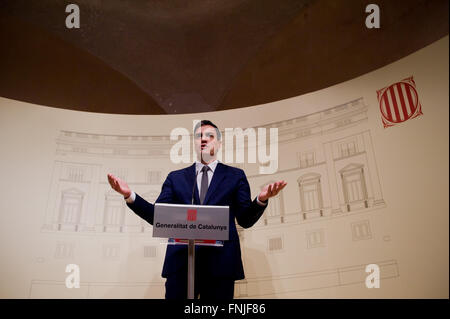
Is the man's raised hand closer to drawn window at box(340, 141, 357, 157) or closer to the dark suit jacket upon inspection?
the dark suit jacket

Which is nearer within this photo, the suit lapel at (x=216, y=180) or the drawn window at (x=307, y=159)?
the suit lapel at (x=216, y=180)

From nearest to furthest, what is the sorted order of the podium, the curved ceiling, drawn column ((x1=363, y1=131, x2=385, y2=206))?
the podium < drawn column ((x1=363, y1=131, x2=385, y2=206)) < the curved ceiling

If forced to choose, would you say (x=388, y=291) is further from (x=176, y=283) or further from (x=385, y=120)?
(x=176, y=283)

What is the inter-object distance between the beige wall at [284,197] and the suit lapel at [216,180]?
1.27 metres

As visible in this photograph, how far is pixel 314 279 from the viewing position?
3221 mm

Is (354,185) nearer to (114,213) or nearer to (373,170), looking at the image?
(373,170)

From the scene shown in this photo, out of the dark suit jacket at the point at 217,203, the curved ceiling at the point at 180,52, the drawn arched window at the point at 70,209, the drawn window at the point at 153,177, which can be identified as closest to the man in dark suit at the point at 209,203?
the dark suit jacket at the point at 217,203

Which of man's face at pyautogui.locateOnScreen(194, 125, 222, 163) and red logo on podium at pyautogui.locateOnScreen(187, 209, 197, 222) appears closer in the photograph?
red logo on podium at pyautogui.locateOnScreen(187, 209, 197, 222)

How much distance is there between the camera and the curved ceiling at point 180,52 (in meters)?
4.02

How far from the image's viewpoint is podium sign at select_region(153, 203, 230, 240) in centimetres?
180

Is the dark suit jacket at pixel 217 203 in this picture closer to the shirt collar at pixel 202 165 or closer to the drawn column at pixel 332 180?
the shirt collar at pixel 202 165

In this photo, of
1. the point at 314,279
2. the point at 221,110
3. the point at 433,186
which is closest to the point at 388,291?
the point at 314,279

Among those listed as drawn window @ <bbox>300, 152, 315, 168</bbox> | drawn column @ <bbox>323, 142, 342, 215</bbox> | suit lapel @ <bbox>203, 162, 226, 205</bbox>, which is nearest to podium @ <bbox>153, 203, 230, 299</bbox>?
suit lapel @ <bbox>203, 162, 226, 205</bbox>

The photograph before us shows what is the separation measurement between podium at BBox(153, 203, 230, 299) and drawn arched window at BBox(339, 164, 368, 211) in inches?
72.0
